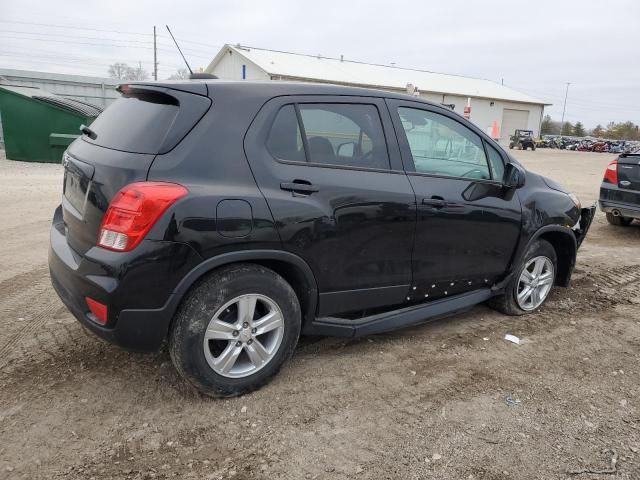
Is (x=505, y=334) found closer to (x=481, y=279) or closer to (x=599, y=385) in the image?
(x=481, y=279)

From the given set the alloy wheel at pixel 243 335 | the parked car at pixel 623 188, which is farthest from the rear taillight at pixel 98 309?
the parked car at pixel 623 188

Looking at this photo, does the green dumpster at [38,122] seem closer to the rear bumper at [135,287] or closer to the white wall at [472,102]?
the rear bumper at [135,287]

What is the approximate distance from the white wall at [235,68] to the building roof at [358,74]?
1.00 ft

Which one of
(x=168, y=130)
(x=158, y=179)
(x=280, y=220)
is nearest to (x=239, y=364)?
(x=280, y=220)

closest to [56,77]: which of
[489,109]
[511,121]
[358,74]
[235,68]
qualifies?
[235,68]

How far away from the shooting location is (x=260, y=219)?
9.05 feet

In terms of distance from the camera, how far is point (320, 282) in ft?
10.2

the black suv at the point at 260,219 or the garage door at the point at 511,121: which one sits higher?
the garage door at the point at 511,121

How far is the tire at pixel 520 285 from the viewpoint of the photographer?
424 centimetres

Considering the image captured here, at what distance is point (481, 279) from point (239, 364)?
2.08m

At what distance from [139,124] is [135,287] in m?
0.93

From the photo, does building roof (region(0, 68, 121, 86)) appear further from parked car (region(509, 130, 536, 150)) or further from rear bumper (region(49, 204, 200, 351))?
parked car (region(509, 130, 536, 150))

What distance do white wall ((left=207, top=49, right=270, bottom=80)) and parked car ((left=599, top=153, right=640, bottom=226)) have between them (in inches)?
1004

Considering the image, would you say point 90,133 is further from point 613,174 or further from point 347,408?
point 613,174
